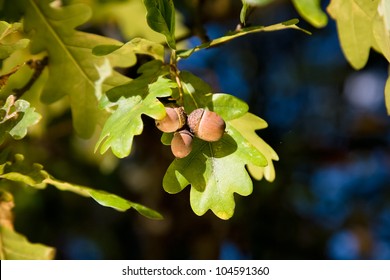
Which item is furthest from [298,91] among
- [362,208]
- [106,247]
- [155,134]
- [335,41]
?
[106,247]

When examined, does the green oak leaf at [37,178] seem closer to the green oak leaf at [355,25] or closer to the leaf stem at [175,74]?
the leaf stem at [175,74]

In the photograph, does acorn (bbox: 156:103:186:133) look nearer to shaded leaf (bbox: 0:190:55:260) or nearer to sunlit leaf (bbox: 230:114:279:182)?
sunlit leaf (bbox: 230:114:279:182)

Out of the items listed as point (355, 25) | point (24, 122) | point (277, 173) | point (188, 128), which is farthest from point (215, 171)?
point (277, 173)

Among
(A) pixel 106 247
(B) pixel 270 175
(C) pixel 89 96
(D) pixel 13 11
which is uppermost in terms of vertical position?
(D) pixel 13 11

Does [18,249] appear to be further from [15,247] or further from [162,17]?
[162,17]

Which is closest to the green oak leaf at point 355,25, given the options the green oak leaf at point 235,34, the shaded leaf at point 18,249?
the green oak leaf at point 235,34

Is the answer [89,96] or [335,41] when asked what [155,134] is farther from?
[89,96]

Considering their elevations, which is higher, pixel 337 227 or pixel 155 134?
pixel 155 134
